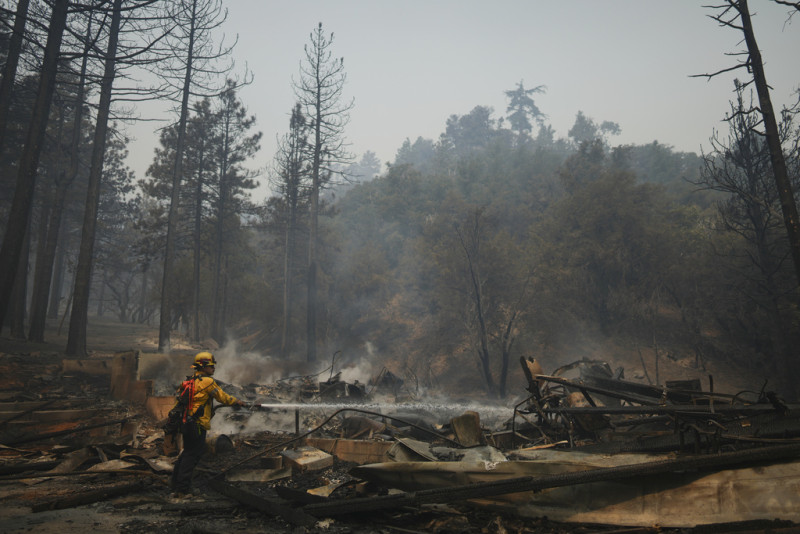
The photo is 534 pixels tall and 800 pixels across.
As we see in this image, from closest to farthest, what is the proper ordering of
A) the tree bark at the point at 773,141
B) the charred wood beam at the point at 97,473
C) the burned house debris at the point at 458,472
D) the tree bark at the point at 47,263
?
the burned house debris at the point at 458,472
the charred wood beam at the point at 97,473
the tree bark at the point at 773,141
the tree bark at the point at 47,263

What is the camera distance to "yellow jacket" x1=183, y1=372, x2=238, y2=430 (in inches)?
237

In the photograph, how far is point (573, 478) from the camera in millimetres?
3527

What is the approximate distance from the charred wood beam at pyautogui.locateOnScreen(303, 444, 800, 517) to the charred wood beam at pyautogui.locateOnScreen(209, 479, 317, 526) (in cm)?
30

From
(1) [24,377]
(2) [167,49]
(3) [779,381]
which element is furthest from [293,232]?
(3) [779,381]

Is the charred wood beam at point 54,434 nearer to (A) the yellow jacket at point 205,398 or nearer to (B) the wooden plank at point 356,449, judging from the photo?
(A) the yellow jacket at point 205,398

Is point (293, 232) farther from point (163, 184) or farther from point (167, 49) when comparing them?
point (167, 49)

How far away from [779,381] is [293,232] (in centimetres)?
3068

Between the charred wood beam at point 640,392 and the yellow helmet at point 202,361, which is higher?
the yellow helmet at point 202,361

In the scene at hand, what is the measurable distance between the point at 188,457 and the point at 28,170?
11.0 meters

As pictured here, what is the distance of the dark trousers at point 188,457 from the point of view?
5698 millimetres

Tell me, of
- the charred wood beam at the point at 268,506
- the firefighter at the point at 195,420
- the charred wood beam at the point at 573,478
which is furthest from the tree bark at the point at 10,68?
the charred wood beam at the point at 573,478

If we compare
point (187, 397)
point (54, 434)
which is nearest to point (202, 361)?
point (187, 397)

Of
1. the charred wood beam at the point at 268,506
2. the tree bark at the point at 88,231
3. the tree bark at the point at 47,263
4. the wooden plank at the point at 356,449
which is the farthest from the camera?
the tree bark at the point at 47,263

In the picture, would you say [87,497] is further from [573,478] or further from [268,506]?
[573,478]
